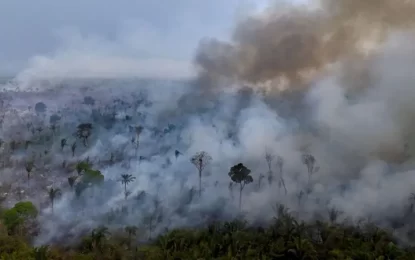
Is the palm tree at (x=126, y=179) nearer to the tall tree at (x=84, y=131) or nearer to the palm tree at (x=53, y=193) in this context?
the palm tree at (x=53, y=193)

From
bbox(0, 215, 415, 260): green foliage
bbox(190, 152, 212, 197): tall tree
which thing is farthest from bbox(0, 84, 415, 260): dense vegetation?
bbox(190, 152, 212, 197): tall tree

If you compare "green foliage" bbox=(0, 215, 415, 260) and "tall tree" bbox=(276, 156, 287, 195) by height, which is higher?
"tall tree" bbox=(276, 156, 287, 195)

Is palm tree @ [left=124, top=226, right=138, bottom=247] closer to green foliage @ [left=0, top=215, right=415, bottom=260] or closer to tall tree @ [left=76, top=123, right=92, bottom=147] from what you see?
green foliage @ [left=0, top=215, right=415, bottom=260]

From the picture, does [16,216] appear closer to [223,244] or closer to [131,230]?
[131,230]

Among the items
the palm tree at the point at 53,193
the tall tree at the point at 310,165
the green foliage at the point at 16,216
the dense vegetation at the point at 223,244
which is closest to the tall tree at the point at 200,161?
the tall tree at the point at 310,165

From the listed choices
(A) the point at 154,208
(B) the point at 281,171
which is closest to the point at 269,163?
(B) the point at 281,171

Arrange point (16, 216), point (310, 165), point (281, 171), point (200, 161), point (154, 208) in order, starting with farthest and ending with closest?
point (281, 171)
point (310, 165)
point (200, 161)
point (154, 208)
point (16, 216)

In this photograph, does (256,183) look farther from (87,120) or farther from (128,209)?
(87,120)

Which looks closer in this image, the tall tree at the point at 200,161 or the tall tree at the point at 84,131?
the tall tree at the point at 200,161
